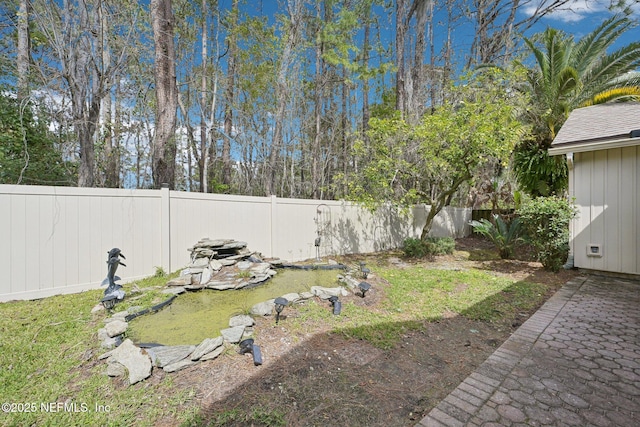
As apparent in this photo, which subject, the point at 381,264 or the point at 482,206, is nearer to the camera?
the point at 381,264

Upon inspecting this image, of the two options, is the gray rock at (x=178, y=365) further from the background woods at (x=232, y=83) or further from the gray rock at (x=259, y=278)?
the background woods at (x=232, y=83)

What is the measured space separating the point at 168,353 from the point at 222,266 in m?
2.53

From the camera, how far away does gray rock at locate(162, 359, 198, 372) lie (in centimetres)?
218

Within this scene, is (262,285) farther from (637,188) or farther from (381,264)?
(637,188)

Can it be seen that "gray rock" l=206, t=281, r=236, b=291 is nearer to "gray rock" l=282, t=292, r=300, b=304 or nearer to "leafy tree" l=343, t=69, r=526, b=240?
"gray rock" l=282, t=292, r=300, b=304

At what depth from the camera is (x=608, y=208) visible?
507 cm

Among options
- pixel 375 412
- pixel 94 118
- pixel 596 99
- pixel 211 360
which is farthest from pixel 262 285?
pixel 596 99

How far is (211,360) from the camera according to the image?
2.33 m

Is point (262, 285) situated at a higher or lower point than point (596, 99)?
lower

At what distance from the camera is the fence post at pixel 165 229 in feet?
15.2

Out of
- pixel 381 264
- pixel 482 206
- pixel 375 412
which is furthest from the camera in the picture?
pixel 482 206

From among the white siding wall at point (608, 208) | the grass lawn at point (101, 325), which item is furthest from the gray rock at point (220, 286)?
the white siding wall at point (608, 208)

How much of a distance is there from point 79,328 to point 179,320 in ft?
3.12

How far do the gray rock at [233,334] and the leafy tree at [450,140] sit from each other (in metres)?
4.51
